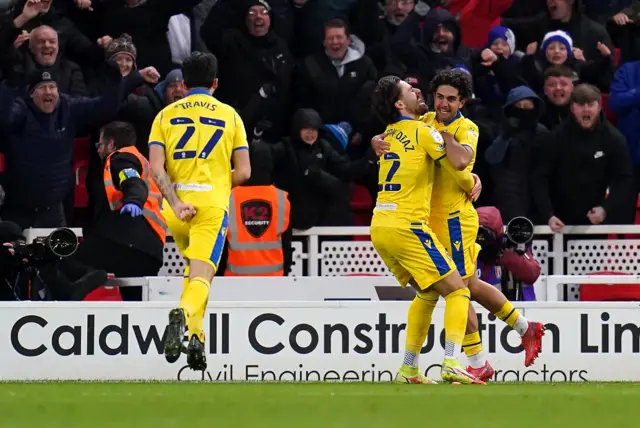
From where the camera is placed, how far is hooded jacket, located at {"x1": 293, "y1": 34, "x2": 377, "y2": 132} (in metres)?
14.1

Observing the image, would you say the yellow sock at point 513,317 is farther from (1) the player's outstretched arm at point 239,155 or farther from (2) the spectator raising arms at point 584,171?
(2) the spectator raising arms at point 584,171

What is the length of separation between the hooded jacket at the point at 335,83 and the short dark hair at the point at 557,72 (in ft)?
5.28

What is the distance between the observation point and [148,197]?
1234cm

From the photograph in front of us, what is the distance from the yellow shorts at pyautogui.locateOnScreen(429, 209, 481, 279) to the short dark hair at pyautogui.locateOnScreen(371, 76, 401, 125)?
0.75m

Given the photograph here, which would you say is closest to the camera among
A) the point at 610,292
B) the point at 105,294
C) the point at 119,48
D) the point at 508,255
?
the point at 508,255

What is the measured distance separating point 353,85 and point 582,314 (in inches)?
149

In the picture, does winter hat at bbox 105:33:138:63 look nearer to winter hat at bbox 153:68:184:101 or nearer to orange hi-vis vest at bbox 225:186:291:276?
winter hat at bbox 153:68:184:101

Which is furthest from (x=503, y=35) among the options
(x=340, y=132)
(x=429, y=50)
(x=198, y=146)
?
(x=198, y=146)

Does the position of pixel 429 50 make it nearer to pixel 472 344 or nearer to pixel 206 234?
pixel 472 344

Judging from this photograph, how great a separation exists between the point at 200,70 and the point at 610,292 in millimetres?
5141

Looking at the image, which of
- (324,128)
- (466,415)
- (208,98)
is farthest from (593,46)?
(466,415)

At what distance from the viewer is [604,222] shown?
1389 cm

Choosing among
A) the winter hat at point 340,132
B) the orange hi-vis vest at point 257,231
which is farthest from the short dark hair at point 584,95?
the orange hi-vis vest at point 257,231

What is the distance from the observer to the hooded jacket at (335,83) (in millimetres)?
14141
